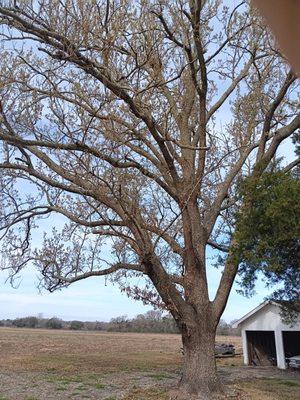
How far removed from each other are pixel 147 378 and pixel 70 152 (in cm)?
973

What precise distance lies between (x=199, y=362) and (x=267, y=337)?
19962 millimetres

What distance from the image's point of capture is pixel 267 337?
34.2m

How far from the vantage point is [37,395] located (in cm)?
1510

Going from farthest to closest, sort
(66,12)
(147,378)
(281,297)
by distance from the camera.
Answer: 1. (147,378)
2. (281,297)
3. (66,12)

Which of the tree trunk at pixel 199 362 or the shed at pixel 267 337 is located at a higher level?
the shed at pixel 267 337

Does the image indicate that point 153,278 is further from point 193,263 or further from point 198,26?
point 198,26

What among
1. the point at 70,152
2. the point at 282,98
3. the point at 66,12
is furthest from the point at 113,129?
the point at 282,98

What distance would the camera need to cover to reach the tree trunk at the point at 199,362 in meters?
15.5

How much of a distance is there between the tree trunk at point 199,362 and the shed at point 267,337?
1560 centimetres

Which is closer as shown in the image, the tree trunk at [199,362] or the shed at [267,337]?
the tree trunk at [199,362]

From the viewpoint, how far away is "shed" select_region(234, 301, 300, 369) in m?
30.8

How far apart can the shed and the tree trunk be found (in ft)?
51.2

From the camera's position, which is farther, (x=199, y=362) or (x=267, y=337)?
(x=267, y=337)

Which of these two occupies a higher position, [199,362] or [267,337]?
[267,337]
